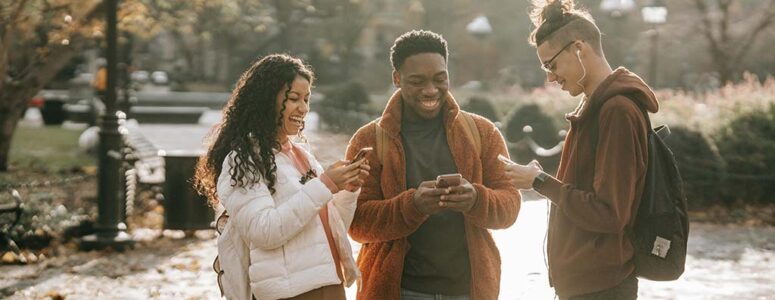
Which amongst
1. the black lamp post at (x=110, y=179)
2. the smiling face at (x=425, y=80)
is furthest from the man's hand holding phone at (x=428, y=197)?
the black lamp post at (x=110, y=179)

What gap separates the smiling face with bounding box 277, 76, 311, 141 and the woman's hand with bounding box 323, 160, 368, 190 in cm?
24

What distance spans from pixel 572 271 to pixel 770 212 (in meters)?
11.7

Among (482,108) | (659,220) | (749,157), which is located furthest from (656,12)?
(659,220)

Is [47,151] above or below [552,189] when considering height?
below

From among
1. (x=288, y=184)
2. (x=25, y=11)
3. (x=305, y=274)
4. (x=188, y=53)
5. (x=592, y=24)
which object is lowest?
(x=188, y=53)


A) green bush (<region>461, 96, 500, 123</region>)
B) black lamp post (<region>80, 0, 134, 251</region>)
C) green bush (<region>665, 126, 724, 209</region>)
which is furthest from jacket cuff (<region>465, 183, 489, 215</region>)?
green bush (<region>461, 96, 500, 123</region>)

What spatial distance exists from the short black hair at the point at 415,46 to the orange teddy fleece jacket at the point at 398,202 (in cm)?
17

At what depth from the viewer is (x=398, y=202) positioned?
3.84 metres

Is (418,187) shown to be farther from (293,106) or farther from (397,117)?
(293,106)

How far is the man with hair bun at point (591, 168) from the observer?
3.51 metres

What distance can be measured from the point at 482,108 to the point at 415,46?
60.8 feet

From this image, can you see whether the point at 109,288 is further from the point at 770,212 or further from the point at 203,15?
the point at 203,15

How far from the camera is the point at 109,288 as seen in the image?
28.7 feet

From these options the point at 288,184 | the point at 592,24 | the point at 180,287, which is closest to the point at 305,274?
the point at 288,184
